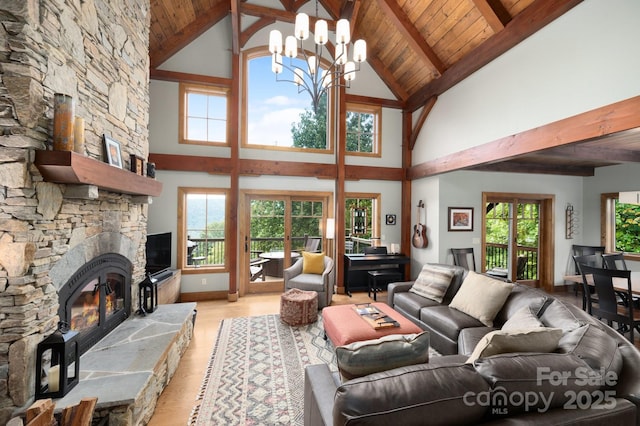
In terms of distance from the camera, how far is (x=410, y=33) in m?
4.70

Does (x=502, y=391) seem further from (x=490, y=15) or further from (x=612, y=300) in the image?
(x=490, y=15)

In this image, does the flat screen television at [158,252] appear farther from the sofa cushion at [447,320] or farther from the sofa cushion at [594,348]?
the sofa cushion at [594,348]

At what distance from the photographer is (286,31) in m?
5.54

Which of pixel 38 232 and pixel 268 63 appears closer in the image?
pixel 38 232

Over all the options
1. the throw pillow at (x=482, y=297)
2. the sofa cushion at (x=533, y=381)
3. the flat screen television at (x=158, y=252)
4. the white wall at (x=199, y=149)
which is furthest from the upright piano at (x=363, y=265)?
the sofa cushion at (x=533, y=381)

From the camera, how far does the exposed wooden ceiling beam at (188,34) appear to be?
15.8 feet

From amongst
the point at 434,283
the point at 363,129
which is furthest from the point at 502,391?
the point at 363,129

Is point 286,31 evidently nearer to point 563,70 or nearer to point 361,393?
point 563,70

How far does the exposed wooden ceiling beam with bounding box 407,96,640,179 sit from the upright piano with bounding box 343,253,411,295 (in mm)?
2066

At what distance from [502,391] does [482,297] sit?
6.41ft

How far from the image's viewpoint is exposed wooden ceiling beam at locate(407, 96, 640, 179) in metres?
2.46

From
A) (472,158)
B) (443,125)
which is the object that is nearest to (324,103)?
(443,125)

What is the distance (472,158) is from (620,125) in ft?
5.68

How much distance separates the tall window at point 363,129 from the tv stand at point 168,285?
409cm
